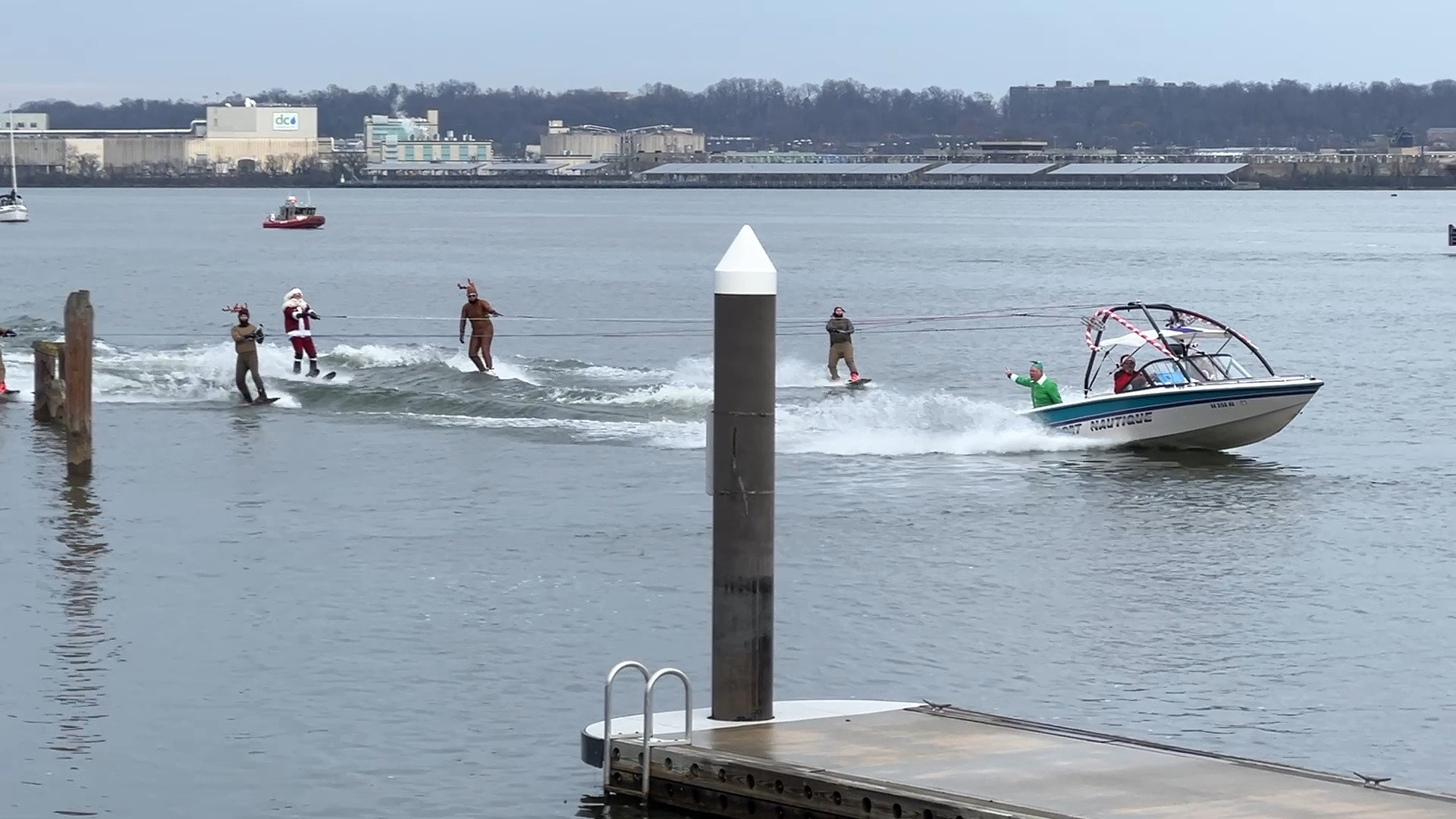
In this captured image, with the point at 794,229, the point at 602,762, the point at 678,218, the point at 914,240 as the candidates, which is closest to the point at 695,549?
the point at 602,762

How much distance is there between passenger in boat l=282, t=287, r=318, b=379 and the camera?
3922 centimetres

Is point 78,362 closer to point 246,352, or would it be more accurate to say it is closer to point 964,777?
point 246,352

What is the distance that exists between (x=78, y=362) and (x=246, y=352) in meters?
9.52

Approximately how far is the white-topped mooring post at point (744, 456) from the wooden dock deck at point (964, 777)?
2.23ft

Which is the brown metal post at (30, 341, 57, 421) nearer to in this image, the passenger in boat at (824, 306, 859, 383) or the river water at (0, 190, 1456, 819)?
the river water at (0, 190, 1456, 819)

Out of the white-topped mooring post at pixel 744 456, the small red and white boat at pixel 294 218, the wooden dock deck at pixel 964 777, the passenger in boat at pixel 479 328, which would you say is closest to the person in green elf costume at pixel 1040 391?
the passenger in boat at pixel 479 328

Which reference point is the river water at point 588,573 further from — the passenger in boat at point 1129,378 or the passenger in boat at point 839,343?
the passenger in boat at point 1129,378

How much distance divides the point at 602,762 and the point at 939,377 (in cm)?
3577

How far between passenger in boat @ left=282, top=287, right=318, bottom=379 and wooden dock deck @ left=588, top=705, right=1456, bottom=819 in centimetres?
2584

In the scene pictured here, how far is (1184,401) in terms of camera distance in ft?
104

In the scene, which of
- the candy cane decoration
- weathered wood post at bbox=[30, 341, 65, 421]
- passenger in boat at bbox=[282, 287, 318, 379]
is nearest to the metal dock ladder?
the candy cane decoration

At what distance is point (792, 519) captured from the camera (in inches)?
1040

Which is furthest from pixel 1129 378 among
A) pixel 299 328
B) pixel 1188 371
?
pixel 299 328

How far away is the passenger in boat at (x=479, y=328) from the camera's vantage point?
40031mm
